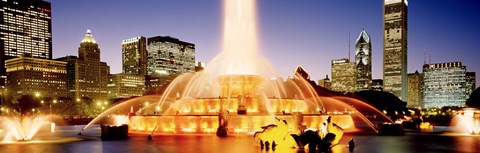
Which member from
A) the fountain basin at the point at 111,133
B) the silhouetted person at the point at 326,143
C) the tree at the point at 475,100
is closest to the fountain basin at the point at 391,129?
the silhouetted person at the point at 326,143

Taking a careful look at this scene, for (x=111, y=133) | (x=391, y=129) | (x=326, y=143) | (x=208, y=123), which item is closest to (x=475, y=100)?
(x=391, y=129)

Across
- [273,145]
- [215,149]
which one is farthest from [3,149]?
[273,145]

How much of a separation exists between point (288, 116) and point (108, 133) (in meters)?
13.8

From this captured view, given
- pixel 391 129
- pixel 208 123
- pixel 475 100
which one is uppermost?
pixel 208 123

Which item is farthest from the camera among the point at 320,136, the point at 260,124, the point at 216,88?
the point at 216,88

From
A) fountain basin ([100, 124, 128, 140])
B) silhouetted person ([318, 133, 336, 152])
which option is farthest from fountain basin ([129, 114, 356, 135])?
silhouetted person ([318, 133, 336, 152])

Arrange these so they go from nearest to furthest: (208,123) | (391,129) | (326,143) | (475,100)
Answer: (326,143), (391,129), (208,123), (475,100)

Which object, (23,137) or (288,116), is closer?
(23,137)

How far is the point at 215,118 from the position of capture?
37.1 meters

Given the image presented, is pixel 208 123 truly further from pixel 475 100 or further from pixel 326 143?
pixel 475 100

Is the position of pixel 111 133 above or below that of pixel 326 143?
below

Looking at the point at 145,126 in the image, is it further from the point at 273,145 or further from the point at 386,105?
the point at 386,105

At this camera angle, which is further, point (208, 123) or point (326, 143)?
Result: point (208, 123)

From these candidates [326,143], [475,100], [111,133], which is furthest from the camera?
[475,100]
